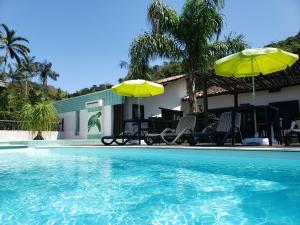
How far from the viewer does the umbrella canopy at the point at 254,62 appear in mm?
7340

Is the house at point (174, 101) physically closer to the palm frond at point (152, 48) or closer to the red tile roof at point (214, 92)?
the red tile roof at point (214, 92)

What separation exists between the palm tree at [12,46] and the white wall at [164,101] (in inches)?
996

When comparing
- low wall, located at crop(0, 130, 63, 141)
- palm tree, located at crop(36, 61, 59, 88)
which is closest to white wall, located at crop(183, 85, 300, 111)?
low wall, located at crop(0, 130, 63, 141)

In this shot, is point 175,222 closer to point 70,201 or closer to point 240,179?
point 70,201

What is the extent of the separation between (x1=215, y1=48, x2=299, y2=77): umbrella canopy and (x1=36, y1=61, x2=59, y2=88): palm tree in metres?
48.8

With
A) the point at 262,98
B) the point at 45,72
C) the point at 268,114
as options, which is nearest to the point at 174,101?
the point at 262,98

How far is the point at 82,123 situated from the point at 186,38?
33.6 ft

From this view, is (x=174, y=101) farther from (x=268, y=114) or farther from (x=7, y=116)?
(x=7, y=116)

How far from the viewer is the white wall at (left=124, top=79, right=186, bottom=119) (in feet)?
52.2

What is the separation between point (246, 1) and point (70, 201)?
13.3 meters

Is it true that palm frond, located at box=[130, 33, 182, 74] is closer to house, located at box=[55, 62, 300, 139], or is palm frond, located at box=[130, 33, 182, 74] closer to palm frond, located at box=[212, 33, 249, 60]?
palm frond, located at box=[212, 33, 249, 60]

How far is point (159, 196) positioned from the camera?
115 inches

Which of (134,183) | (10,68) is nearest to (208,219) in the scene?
(134,183)

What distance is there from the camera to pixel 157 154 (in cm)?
729
